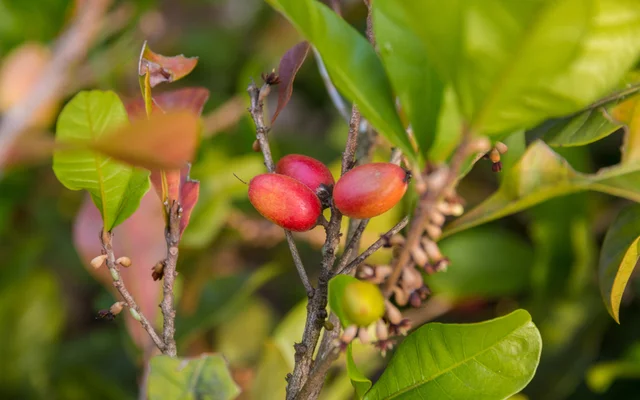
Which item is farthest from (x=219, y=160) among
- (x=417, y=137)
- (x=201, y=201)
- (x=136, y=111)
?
(x=417, y=137)

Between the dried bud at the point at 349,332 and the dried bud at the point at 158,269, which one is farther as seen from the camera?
the dried bud at the point at 158,269

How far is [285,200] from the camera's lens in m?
0.53

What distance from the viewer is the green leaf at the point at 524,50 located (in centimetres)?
39

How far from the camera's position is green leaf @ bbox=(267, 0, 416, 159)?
1.52 ft

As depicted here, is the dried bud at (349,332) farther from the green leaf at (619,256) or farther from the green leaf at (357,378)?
the green leaf at (619,256)

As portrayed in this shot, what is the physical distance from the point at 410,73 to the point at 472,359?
0.26 meters

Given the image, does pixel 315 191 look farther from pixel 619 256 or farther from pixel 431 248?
pixel 619 256

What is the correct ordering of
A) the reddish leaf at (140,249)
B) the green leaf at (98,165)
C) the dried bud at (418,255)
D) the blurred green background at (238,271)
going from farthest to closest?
the blurred green background at (238,271), the reddish leaf at (140,249), the green leaf at (98,165), the dried bud at (418,255)

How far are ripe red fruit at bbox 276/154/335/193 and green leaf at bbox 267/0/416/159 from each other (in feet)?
0.37

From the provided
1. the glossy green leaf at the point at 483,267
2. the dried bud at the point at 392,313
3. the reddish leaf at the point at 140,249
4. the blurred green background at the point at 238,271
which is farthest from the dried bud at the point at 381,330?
the glossy green leaf at the point at 483,267

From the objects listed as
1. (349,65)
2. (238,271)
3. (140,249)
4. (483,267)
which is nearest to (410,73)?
(349,65)

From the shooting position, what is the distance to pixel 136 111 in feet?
2.23

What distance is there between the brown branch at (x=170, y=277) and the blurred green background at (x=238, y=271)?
362 mm

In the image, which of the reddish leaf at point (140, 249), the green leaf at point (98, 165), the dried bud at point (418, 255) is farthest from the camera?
the reddish leaf at point (140, 249)
